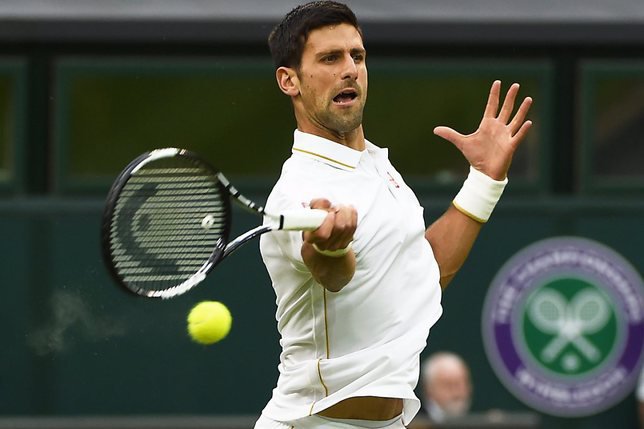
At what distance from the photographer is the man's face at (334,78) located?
4.27 meters

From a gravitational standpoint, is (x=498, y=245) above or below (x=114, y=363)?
above

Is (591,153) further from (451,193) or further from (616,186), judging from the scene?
(451,193)

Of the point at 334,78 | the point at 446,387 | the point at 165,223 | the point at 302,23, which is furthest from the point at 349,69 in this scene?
the point at 446,387

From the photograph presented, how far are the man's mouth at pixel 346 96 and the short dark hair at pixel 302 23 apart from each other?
5.8 inches

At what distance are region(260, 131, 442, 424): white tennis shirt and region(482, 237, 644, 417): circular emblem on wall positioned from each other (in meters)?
4.33

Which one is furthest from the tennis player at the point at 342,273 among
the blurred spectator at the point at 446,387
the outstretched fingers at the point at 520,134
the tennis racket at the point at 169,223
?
the blurred spectator at the point at 446,387

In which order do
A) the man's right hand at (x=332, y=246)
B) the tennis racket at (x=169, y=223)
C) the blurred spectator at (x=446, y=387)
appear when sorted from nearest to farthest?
the man's right hand at (x=332, y=246)
the tennis racket at (x=169, y=223)
the blurred spectator at (x=446, y=387)

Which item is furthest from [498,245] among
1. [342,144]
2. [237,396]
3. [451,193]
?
[342,144]

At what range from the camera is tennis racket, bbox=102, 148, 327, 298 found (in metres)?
4.05

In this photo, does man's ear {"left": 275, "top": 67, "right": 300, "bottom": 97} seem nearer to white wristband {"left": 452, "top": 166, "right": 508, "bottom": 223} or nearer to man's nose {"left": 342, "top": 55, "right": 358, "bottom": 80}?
man's nose {"left": 342, "top": 55, "right": 358, "bottom": 80}

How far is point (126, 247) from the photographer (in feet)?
13.5

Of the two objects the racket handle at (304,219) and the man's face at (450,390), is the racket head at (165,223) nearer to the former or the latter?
the racket handle at (304,219)

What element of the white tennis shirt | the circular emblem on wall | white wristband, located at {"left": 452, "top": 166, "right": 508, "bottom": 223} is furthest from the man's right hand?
the circular emblem on wall

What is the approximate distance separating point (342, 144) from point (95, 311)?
13.3 feet
